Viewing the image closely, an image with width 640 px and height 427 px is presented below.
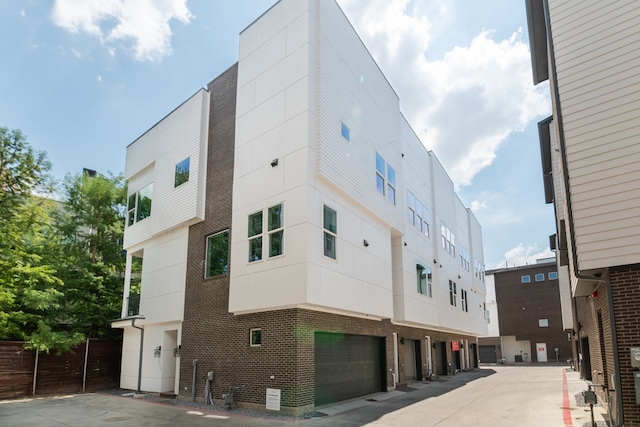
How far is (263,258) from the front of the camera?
13375 mm

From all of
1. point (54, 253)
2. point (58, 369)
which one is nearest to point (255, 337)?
point (58, 369)

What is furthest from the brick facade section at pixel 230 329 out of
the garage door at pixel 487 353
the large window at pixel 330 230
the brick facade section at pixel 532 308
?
the garage door at pixel 487 353

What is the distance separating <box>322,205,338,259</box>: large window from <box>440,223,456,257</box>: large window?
13.8 metres

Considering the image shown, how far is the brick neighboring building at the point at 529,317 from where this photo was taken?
44375 millimetres

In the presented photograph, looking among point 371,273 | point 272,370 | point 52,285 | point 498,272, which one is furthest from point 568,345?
point 52,285

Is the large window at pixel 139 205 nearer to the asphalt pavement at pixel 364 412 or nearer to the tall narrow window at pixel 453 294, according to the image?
the asphalt pavement at pixel 364 412

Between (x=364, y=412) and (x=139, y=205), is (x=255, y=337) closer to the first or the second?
(x=364, y=412)

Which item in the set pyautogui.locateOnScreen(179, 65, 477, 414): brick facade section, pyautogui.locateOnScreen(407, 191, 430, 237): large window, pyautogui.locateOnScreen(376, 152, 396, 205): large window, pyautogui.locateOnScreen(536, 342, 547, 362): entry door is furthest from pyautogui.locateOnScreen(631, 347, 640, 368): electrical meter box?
pyautogui.locateOnScreen(536, 342, 547, 362): entry door

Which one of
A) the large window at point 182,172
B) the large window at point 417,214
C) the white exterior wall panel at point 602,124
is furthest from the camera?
the large window at point 417,214

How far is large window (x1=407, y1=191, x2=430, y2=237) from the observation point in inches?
834

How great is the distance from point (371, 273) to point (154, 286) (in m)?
9.06

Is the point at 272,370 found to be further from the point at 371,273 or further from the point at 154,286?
the point at 154,286

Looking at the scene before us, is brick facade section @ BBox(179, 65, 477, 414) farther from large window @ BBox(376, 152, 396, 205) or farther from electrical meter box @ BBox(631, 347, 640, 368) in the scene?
electrical meter box @ BBox(631, 347, 640, 368)

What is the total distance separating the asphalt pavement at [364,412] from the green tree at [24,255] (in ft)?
9.24
